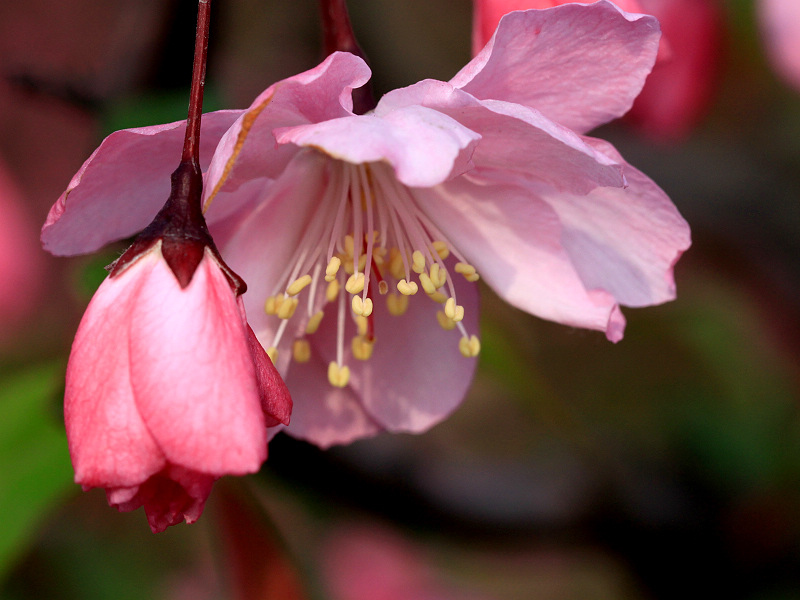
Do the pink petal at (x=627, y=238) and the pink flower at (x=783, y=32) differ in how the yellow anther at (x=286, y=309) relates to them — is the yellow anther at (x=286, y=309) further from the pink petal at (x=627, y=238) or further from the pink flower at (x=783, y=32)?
the pink flower at (x=783, y=32)

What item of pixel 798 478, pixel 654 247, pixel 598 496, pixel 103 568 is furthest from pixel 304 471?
pixel 798 478

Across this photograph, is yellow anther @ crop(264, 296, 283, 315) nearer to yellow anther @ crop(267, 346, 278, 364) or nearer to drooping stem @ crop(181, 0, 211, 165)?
yellow anther @ crop(267, 346, 278, 364)

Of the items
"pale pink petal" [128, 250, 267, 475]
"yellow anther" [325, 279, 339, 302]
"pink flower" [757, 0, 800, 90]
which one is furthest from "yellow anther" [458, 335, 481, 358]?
"pink flower" [757, 0, 800, 90]

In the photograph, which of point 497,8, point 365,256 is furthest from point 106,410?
point 497,8

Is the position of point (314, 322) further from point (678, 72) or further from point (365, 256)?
point (678, 72)

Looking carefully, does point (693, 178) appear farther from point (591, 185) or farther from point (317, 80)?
point (317, 80)

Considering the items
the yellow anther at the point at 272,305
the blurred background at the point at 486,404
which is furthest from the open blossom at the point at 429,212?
the blurred background at the point at 486,404
